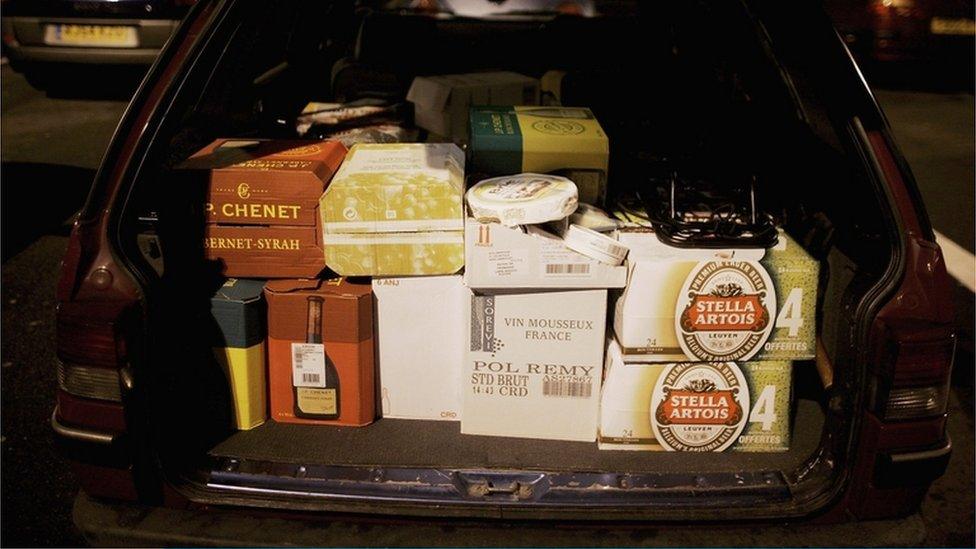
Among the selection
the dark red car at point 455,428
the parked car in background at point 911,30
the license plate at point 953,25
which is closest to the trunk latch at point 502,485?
the dark red car at point 455,428

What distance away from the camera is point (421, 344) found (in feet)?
8.07

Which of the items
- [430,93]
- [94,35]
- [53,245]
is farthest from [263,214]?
[94,35]

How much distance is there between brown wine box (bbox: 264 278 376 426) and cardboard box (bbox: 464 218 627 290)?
1.25 feet

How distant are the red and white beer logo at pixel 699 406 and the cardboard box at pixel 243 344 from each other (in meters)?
1.16

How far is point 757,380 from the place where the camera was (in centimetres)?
227

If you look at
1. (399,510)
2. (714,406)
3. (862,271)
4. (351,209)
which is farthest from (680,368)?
(351,209)

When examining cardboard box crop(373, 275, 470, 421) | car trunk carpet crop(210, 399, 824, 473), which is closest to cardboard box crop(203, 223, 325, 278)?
cardboard box crop(373, 275, 470, 421)

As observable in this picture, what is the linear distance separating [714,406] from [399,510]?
36.8 inches

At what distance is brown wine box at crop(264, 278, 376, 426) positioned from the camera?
2.34 meters

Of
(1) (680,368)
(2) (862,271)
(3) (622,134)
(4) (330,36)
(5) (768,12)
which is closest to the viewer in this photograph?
(5) (768,12)

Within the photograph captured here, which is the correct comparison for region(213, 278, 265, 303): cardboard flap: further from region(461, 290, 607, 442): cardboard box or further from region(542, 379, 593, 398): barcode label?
region(542, 379, 593, 398): barcode label

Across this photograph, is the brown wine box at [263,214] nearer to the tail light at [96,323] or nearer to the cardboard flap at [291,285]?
the cardboard flap at [291,285]

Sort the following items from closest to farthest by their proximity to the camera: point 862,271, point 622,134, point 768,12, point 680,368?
point 768,12, point 862,271, point 680,368, point 622,134

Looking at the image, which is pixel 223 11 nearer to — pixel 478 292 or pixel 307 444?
pixel 478 292
